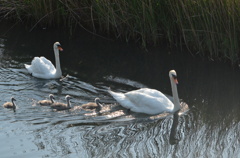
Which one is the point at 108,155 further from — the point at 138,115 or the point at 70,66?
the point at 70,66

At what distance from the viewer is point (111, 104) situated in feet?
35.7

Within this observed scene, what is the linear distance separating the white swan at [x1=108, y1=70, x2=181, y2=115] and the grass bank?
2561 mm

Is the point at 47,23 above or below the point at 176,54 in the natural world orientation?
above

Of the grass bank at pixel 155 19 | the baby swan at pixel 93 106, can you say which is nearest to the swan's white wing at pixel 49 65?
the grass bank at pixel 155 19

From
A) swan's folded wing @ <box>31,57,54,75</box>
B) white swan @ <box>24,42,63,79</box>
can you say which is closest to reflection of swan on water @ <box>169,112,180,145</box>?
white swan @ <box>24,42,63,79</box>

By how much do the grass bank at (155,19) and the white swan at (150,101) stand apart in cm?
256

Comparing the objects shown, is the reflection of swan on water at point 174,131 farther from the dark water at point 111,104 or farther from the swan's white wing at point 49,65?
the swan's white wing at point 49,65

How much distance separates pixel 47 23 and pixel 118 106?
593 centimetres

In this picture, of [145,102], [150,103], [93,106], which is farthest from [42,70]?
[150,103]

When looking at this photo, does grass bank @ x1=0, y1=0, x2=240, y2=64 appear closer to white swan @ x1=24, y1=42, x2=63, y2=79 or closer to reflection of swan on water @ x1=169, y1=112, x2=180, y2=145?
white swan @ x1=24, y1=42, x2=63, y2=79

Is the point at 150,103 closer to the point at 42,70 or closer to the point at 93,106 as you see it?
the point at 93,106

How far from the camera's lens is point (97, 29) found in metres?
15.5

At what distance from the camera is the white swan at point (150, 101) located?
34.3 ft

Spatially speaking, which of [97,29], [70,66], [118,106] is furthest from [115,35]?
[118,106]
